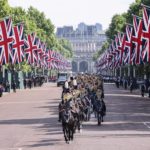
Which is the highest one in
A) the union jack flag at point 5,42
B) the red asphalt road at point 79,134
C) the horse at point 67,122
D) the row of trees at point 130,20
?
the row of trees at point 130,20

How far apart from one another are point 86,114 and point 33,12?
494 ft

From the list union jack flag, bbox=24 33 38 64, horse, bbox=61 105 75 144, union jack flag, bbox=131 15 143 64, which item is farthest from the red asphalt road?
union jack flag, bbox=24 33 38 64

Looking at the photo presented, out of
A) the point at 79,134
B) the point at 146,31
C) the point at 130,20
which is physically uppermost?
the point at 130,20

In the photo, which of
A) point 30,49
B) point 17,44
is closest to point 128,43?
point 17,44

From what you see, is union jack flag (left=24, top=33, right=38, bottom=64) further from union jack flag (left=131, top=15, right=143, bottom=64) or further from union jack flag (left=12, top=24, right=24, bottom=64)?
union jack flag (left=131, top=15, right=143, bottom=64)

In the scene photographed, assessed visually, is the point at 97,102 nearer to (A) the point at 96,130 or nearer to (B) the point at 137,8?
(A) the point at 96,130

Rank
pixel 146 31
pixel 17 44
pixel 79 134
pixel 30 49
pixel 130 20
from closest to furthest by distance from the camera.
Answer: pixel 79 134, pixel 146 31, pixel 17 44, pixel 30 49, pixel 130 20

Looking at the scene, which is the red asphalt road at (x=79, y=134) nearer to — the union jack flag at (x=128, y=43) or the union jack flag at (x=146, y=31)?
the union jack flag at (x=146, y=31)

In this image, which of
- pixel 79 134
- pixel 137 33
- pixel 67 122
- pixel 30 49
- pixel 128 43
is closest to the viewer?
pixel 67 122

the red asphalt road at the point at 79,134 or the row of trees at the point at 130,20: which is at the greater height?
the row of trees at the point at 130,20

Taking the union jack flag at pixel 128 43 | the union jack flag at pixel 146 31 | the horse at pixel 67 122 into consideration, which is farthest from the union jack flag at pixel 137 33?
the horse at pixel 67 122

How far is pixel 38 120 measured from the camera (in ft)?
120

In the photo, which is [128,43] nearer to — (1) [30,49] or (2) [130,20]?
(1) [30,49]

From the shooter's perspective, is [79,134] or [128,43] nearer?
[79,134]
